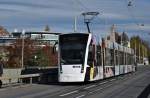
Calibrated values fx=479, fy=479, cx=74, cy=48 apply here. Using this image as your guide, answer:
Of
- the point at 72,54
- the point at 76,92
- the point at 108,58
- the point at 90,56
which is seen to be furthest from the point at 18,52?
the point at 76,92

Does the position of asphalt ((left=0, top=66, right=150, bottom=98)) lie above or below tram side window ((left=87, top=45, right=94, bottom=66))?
below

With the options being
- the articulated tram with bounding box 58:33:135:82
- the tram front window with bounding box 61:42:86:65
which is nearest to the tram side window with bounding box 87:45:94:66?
the articulated tram with bounding box 58:33:135:82

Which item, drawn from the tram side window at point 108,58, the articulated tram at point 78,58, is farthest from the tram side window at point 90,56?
the tram side window at point 108,58

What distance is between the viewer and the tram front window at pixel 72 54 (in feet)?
105

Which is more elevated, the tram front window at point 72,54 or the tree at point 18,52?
the tree at point 18,52

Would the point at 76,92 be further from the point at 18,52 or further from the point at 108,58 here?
the point at 18,52

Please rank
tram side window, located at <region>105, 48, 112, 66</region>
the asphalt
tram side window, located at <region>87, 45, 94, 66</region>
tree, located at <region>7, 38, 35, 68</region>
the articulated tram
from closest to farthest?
the asphalt → the articulated tram → tram side window, located at <region>87, 45, 94, 66</region> → tram side window, located at <region>105, 48, 112, 66</region> → tree, located at <region>7, 38, 35, 68</region>

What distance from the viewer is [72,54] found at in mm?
32281

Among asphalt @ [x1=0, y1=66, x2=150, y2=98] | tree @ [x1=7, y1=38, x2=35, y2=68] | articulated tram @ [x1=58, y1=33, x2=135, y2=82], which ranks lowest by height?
asphalt @ [x1=0, y1=66, x2=150, y2=98]

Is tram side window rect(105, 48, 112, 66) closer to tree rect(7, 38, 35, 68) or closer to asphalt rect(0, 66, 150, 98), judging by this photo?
asphalt rect(0, 66, 150, 98)

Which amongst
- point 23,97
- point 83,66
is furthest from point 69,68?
point 23,97

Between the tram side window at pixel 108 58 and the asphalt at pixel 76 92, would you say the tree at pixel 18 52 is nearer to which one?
the tram side window at pixel 108 58

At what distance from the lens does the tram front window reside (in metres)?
32.2

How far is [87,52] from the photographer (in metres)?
32.5
